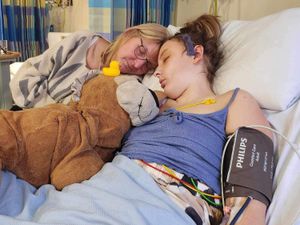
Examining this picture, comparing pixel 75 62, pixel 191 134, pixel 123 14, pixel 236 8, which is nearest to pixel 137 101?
pixel 191 134

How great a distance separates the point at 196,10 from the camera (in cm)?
229

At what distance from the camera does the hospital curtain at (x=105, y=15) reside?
2.09 metres

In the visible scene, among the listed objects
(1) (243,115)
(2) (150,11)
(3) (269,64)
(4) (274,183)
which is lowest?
(4) (274,183)

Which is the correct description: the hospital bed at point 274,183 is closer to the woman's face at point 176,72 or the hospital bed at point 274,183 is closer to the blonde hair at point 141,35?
the woman's face at point 176,72

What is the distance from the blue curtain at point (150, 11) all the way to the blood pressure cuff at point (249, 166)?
5.37ft

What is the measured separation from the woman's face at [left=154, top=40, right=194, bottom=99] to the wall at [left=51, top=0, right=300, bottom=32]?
730 millimetres

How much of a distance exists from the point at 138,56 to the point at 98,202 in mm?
724

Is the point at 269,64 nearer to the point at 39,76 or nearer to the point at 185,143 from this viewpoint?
the point at 185,143

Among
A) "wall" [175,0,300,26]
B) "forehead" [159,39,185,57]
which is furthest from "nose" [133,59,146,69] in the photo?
"wall" [175,0,300,26]

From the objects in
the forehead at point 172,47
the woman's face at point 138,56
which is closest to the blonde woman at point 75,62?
the woman's face at point 138,56

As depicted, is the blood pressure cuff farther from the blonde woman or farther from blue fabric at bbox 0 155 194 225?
the blonde woman

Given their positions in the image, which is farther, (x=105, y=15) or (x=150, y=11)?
(x=150, y=11)

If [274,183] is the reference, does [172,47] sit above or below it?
above

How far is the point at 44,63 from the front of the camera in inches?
55.8
